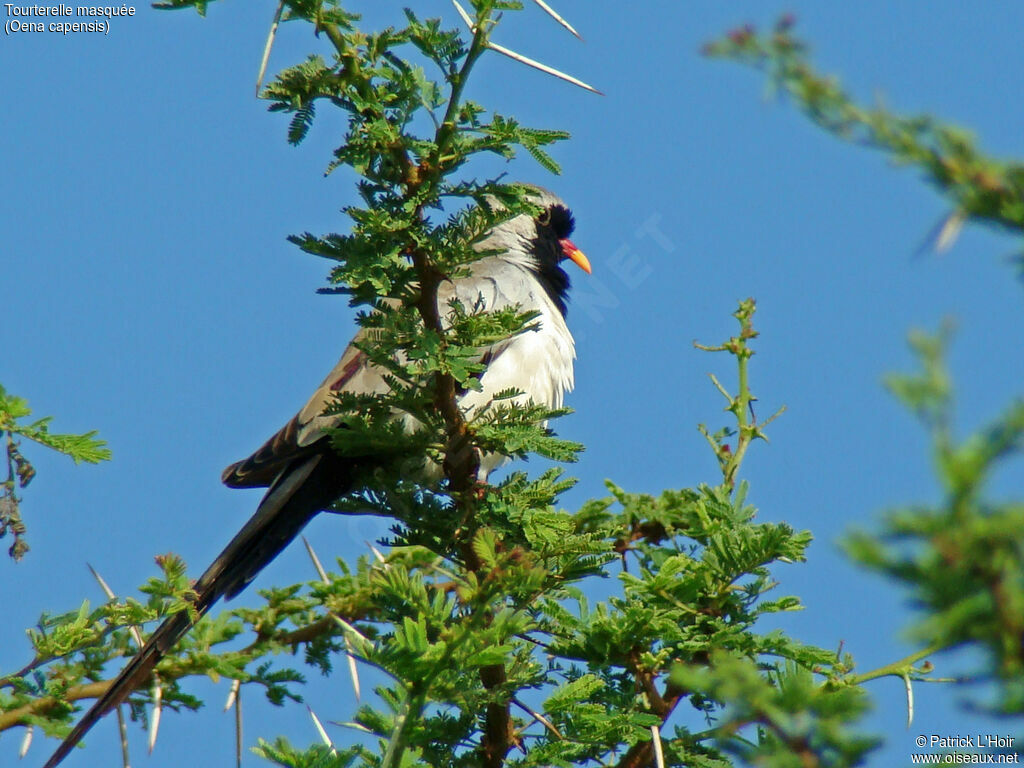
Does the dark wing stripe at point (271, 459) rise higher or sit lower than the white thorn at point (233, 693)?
higher

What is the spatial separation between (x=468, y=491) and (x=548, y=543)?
30cm

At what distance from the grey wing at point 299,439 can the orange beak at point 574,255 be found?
2327 mm

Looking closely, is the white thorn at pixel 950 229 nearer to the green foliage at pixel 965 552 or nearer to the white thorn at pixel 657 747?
the green foliage at pixel 965 552

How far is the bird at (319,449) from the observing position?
3.70 m

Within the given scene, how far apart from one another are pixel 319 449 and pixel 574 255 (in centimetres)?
287

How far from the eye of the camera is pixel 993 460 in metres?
0.88

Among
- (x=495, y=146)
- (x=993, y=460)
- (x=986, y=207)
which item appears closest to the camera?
(x=993, y=460)

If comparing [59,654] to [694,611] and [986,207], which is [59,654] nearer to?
[694,611]

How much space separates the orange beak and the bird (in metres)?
0.58

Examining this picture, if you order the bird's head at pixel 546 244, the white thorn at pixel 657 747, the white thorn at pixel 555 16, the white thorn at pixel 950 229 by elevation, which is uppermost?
the bird's head at pixel 546 244

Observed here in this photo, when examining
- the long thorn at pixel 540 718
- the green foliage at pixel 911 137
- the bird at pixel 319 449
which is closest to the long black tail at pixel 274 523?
the bird at pixel 319 449

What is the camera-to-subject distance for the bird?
12.1 ft

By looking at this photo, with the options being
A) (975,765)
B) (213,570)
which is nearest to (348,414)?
(213,570)

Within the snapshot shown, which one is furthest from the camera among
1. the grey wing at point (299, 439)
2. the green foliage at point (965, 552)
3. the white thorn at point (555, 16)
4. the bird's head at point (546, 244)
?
the bird's head at point (546, 244)
